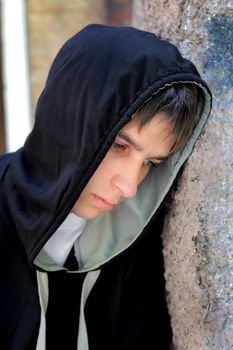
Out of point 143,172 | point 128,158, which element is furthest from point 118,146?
point 143,172

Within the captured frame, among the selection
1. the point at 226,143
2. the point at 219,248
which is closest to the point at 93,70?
the point at 226,143

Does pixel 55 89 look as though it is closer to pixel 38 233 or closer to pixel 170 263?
pixel 38 233

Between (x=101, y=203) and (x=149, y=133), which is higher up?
(x=149, y=133)

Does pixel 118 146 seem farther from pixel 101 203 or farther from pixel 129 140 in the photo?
pixel 101 203

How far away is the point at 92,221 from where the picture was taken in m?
1.89

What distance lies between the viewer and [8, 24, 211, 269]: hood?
150 cm

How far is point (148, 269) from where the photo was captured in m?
1.94

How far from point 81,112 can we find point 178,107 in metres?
0.20

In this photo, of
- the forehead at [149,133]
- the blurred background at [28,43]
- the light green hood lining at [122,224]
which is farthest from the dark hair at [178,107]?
the blurred background at [28,43]

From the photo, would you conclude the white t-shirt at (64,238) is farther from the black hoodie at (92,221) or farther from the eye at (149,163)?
the eye at (149,163)

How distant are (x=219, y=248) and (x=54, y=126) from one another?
0.43m

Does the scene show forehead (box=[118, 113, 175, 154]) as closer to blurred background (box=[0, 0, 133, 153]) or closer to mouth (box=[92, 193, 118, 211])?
mouth (box=[92, 193, 118, 211])

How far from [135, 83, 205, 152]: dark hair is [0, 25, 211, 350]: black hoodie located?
23 millimetres

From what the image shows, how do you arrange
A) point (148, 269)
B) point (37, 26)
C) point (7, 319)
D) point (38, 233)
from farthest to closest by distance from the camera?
point (37, 26)
point (148, 269)
point (7, 319)
point (38, 233)
